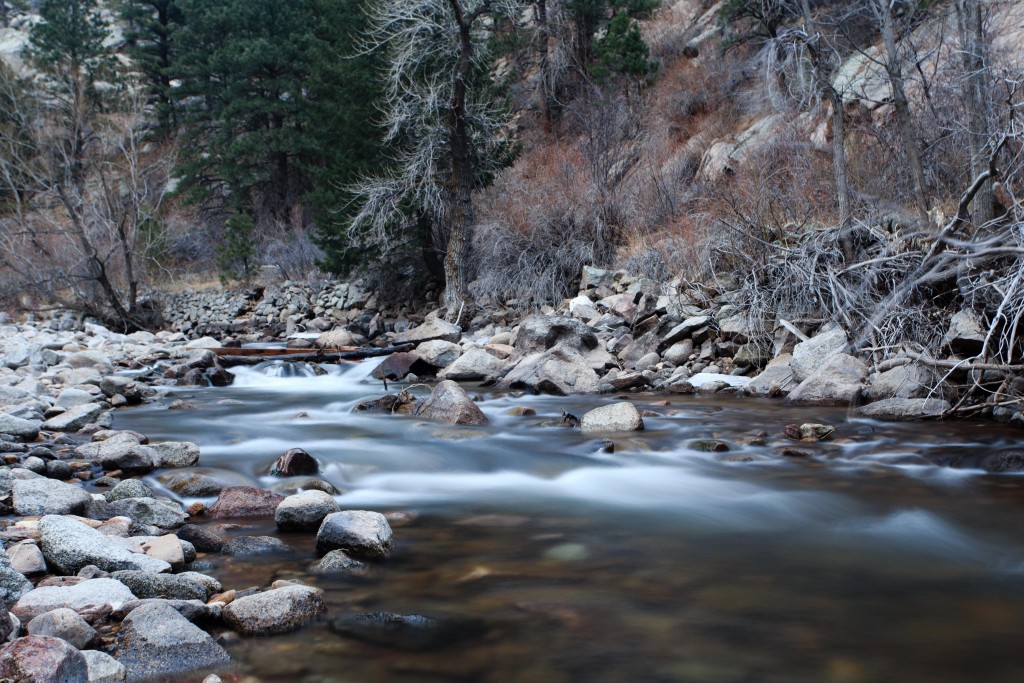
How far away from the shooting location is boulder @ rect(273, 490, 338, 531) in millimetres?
3789

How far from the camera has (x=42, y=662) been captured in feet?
6.38

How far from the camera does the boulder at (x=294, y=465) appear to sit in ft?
16.4

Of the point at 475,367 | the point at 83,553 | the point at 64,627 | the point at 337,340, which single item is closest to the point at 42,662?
the point at 64,627

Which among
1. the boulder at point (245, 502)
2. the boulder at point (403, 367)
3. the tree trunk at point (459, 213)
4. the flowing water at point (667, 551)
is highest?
the tree trunk at point (459, 213)

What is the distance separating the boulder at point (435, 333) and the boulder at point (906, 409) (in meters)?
7.21

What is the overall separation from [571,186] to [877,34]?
23.6 feet

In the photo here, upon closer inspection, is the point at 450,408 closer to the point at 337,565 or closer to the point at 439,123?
the point at 337,565

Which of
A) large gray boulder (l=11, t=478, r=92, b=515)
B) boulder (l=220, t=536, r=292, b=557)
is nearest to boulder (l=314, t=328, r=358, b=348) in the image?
large gray boulder (l=11, t=478, r=92, b=515)

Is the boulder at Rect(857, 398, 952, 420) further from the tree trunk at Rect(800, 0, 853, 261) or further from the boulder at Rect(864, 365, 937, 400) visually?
the tree trunk at Rect(800, 0, 853, 261)

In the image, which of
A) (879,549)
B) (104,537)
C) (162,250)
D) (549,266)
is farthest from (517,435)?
(162,250)

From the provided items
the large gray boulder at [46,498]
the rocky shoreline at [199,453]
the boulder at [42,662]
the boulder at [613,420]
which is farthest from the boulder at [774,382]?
the boulder at [42,662]

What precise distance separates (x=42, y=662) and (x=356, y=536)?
156cm

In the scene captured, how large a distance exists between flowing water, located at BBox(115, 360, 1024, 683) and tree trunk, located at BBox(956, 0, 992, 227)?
2.44m

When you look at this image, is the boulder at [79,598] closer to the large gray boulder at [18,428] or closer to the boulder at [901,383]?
the large gray boulder at [18,428]
